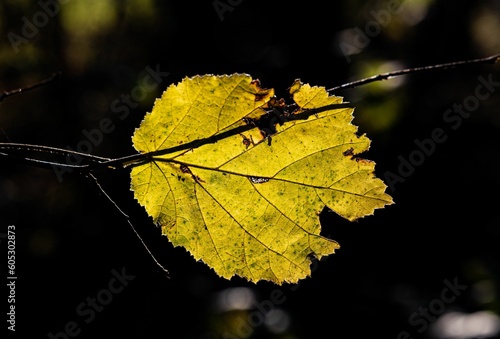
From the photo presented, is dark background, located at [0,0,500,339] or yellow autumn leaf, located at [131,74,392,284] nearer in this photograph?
yellow autumn leaf, located at [131,74,392,284]

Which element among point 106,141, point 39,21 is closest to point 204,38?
point 106,141

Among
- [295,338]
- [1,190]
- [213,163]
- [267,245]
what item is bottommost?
[295,338]

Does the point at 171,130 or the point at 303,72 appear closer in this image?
the point at 171,130

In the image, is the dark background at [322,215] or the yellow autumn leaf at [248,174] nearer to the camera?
the yellow autumn leaf at [248,174]

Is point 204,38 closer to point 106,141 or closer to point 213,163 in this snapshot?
point 106,141
